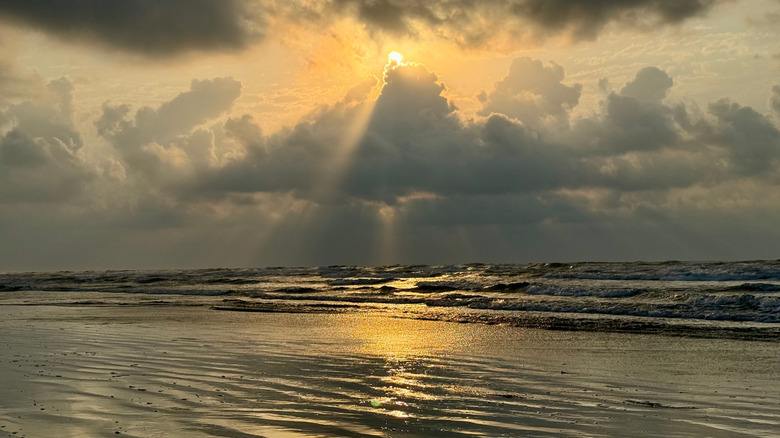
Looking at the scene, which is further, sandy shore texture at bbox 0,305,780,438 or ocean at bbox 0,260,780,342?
ocean at bbox 0,260,780,342

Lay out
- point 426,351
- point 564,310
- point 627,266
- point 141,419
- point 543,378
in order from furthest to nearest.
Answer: point 627,266 < point 564,310 < point 426,351 < point 543,378 < point 141,419

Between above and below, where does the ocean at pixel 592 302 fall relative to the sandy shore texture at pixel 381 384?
above

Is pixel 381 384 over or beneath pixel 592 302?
beneath

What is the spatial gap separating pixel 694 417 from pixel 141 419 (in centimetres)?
833

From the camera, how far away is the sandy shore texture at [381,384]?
354 inches

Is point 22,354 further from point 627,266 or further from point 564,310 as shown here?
point 627,266

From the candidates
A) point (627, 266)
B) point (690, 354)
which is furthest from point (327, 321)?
point (627, 266)

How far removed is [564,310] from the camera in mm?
30984

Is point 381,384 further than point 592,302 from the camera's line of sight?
No

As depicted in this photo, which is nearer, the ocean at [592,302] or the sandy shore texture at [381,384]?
the sandy shore texture at [381,384]

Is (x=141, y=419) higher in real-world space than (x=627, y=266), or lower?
lower

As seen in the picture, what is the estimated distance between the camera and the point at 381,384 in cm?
1229

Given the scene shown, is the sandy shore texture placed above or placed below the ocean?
below

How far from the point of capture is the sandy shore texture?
900 cm
